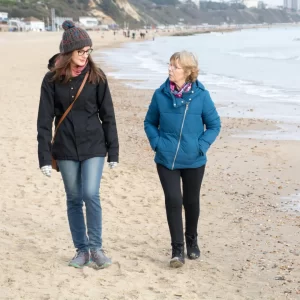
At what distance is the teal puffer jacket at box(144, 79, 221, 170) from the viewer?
4.33m

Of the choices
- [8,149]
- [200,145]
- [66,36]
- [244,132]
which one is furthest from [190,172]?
[244,132]

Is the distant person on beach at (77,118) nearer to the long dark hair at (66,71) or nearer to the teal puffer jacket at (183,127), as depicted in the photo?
the long dark hair at (66,71)

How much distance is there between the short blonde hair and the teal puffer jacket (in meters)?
0.08

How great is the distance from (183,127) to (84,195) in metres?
0.79

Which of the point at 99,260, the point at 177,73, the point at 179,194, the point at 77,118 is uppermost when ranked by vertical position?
the point at 177,73

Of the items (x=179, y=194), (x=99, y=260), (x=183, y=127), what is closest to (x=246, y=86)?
(x=179, y=194)

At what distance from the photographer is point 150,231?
18.2 ft

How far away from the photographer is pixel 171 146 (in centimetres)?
437

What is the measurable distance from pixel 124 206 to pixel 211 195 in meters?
1.14

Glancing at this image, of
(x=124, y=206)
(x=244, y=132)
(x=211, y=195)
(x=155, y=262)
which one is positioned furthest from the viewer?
(x=244, y=132)

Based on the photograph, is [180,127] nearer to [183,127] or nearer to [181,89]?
[183,127]

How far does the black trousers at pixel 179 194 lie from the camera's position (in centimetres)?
446

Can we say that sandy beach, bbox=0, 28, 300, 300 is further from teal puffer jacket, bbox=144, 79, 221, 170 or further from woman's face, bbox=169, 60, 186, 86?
woman's face, bbox=169, 60, 186, 86

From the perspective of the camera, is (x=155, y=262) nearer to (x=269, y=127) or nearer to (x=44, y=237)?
(x=44, y=237)
